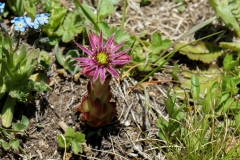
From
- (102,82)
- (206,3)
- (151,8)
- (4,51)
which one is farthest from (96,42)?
(206,3)

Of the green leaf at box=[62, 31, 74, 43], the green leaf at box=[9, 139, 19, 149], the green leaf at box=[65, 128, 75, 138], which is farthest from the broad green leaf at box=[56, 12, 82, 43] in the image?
the green leaf at box=[9, 139, 19, 149]

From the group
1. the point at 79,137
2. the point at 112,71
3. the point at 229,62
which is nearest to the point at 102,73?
the point at 112,71

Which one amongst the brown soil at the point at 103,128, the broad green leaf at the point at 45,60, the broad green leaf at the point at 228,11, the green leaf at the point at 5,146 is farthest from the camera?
the broad green leaf at the point at 228,11

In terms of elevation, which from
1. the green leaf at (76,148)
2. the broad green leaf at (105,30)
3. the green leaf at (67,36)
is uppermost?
the green leaf at (67,36)

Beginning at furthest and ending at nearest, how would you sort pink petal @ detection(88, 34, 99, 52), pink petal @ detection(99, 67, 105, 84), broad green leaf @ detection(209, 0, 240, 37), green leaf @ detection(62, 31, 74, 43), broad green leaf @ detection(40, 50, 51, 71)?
1. broad green leaf @ detection(209, 0, 240, 37)
2. green leaf @ detection(62, 31, 74, 43)
3. broad green leaf @ detection(40, 50, 51, 71)
4. pink petal @ detection(88, 34, 99, 52)
5. pink petal @ detection(99, 67, 105, 84)

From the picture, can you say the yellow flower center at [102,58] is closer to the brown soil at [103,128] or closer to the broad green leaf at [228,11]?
the brown soil at [103,128]

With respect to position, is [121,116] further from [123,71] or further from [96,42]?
[96,42]

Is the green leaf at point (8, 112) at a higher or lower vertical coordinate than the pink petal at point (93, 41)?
lower

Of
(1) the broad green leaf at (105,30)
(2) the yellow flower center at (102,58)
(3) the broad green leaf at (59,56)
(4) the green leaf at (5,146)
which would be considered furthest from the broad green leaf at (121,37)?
(4) the green leaf at (5,146)

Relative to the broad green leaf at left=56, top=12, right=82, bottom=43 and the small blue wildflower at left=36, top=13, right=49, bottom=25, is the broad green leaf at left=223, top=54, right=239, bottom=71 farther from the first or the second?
the small blue wildflower at left=36, top=13, right=49, bottom=25
